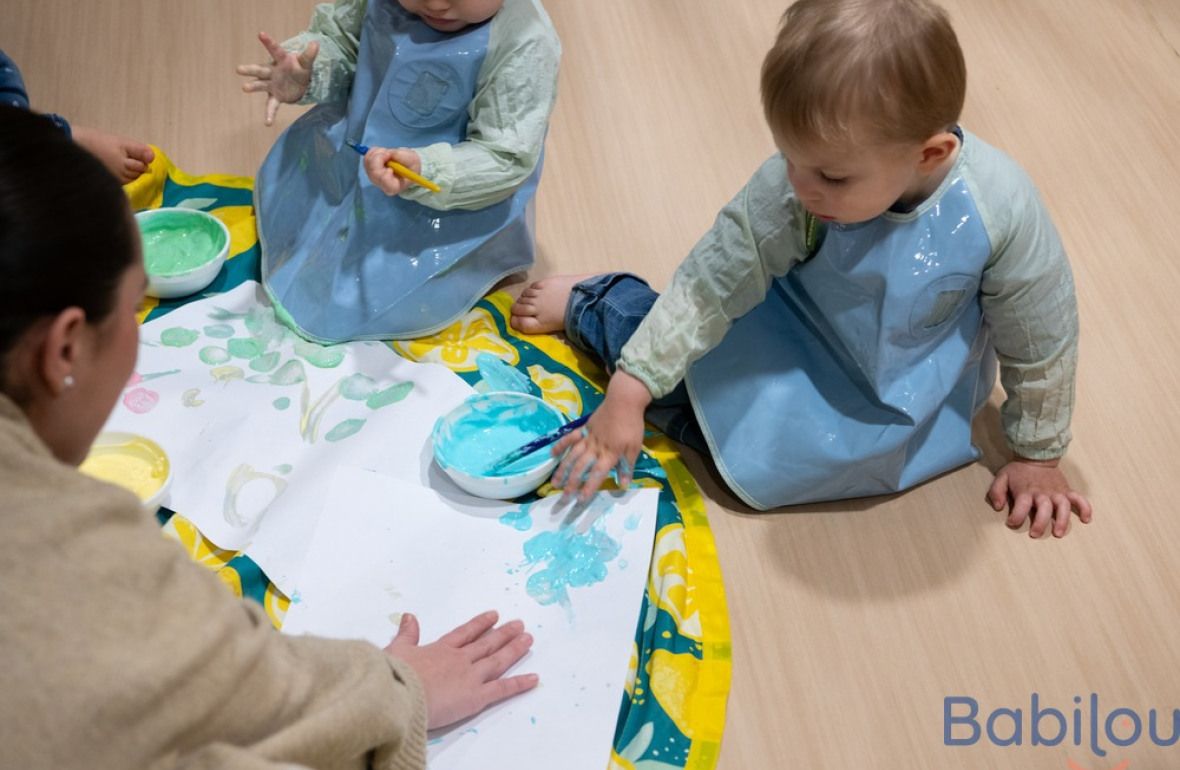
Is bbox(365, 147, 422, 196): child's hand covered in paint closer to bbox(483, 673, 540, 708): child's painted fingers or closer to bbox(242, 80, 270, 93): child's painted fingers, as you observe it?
bbox(242, 80, 270, 93): child's painted fingers

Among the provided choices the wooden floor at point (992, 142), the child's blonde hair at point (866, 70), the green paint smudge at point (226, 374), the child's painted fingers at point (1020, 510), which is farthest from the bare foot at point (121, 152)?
the child's painted fingers at point (1020, 510)

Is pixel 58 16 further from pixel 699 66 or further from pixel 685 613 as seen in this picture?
pixel 685 613

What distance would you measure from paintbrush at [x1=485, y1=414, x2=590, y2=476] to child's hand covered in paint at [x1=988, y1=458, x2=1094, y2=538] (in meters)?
0.48

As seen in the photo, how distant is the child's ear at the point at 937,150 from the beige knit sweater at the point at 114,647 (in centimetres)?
66

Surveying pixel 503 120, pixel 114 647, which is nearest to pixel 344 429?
pixel 503 120

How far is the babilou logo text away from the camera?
1.04 m

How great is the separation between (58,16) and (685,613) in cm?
136

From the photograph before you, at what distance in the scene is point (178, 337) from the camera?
4.11 feet

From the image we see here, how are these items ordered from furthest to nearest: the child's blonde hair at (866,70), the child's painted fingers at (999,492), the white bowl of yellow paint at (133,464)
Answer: the child's painted fingers at (999,492), the white bowl of yellow paint at (133,464), the child's blonde hair at (866,70)

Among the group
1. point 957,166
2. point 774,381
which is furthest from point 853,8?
point 774,381

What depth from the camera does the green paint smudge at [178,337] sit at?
4.09ft

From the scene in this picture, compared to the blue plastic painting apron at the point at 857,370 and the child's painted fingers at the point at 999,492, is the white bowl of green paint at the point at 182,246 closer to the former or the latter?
the blue plastic painting apron at the point at 857,370

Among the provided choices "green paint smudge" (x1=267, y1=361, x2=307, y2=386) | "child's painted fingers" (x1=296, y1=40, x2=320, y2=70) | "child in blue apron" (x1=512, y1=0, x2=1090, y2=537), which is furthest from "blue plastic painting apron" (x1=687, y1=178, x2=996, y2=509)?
"child's painted fingers" (x1=296, y1=40, x2=320, y2=70)

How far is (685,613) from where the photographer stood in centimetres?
109
